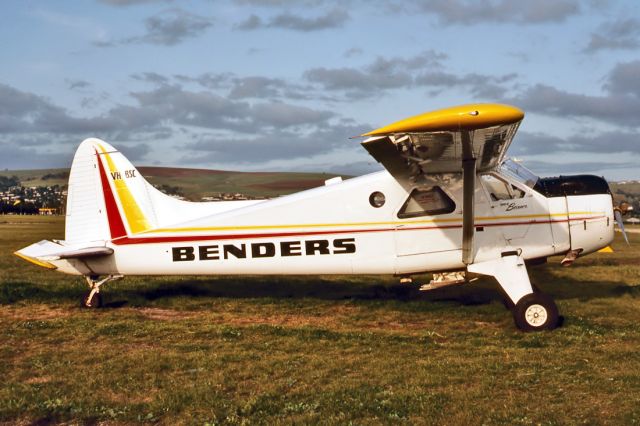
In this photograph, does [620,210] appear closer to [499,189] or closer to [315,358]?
[499,189]

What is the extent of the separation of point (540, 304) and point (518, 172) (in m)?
2.16

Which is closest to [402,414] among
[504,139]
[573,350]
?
[573,350]

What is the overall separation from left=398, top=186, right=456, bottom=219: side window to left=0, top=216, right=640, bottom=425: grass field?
1.57m

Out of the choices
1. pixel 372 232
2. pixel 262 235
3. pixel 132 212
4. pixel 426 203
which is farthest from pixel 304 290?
pixel 426 203

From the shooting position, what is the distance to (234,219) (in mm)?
8828

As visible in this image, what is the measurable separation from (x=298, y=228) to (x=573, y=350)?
4.01 meters

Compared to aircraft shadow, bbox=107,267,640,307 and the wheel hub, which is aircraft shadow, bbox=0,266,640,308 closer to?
aircraft shadow, bbox=107,267,640,307

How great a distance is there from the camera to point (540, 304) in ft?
24.5

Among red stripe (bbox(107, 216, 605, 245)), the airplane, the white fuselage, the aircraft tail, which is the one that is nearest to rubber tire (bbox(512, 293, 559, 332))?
the airplane

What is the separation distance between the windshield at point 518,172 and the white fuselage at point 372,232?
0.47 feet

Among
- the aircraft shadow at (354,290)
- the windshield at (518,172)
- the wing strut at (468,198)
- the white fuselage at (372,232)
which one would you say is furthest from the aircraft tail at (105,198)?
the windshield at (518,172)

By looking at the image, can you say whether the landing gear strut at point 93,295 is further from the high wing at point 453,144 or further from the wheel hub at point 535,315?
the wheel hub at point 535,315

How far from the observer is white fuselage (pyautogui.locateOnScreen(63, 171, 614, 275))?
330 inches

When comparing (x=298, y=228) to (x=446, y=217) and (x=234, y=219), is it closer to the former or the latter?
(x=234, y=219)
